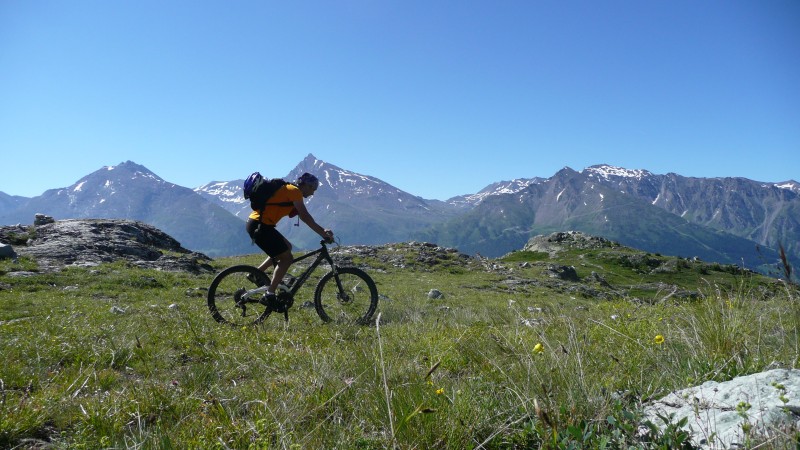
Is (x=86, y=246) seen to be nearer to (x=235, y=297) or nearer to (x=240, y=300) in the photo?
(x=235, y=297)

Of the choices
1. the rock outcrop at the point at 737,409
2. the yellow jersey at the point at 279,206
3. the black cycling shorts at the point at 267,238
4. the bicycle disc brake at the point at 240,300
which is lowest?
the bicycle disc brake at the point at 240,300

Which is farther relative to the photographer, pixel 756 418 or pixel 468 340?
pixel 468 340

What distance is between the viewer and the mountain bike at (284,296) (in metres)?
9.38

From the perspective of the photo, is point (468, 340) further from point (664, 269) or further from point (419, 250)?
point (664, 269)

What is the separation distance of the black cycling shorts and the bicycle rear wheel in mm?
807

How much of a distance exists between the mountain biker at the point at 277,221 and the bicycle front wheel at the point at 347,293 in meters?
1.01

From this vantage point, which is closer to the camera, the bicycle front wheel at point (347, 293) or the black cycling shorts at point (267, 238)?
the black cycling shorts at point (267, 238)

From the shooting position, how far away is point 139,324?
25.8ft

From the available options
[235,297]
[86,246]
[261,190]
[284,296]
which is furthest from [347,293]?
[86,246]

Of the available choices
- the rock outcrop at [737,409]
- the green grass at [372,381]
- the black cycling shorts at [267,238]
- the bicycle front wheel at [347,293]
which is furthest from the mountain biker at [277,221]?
the rock outcrop at [737,409]

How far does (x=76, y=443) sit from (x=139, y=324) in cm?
561

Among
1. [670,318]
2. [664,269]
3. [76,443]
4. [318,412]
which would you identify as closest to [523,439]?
[318,412]

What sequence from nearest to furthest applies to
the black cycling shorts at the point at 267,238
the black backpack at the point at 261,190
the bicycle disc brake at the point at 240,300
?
the black backpack at the point at 261,190 → the black cycling shorts at the point at 267,238 → the bicycle disc brake at the point at 240,300

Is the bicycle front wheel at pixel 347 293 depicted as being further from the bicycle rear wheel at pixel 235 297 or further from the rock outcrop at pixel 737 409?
the rock outcrop at pixel 737 409
